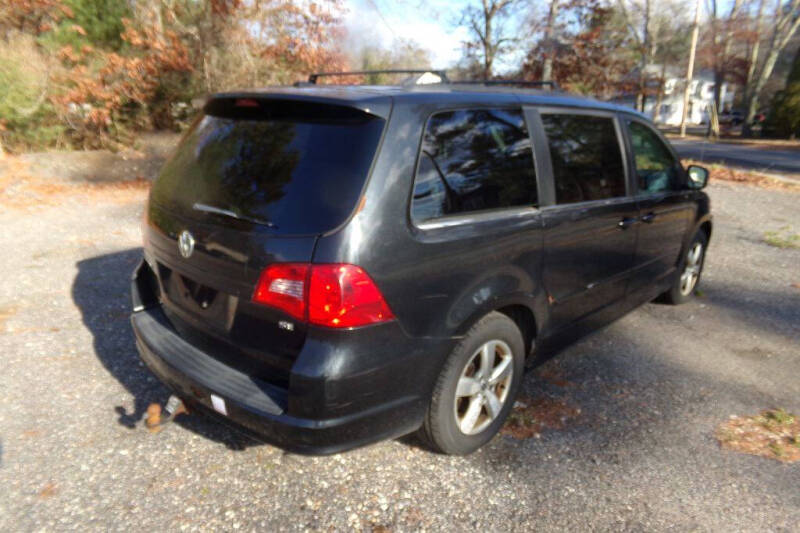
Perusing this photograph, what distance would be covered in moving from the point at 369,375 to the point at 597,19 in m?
19.5

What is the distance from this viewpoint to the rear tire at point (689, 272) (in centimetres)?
492

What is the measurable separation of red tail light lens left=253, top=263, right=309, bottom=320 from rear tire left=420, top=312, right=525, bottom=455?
78cm

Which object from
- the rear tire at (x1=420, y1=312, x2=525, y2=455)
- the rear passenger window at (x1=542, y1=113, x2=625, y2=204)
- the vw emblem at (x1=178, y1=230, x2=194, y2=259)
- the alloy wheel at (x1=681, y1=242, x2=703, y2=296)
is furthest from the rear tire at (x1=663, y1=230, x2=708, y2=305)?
the vw emblem at (x1=178, y1=230, x2=194, y2=259)

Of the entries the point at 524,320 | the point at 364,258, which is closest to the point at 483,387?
the point at 524,320

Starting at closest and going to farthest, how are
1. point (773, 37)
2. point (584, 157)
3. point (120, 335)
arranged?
point (584, 157)
point (120, 335)
point (773, 37)

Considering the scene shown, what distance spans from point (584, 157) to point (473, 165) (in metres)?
1.08

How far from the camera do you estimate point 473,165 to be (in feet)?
8.71

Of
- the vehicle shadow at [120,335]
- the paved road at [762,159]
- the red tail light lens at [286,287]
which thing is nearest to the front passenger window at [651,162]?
the red tail light lens at [286,287]

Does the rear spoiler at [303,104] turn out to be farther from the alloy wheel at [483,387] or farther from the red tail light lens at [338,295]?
the alloy wheel at [483,387]

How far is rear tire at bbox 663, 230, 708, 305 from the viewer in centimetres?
492

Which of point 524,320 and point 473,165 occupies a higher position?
point 473,165

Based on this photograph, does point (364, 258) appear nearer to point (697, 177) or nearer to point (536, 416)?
point (536, 416)

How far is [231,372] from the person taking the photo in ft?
7.99

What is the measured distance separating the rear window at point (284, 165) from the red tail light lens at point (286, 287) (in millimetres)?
150
